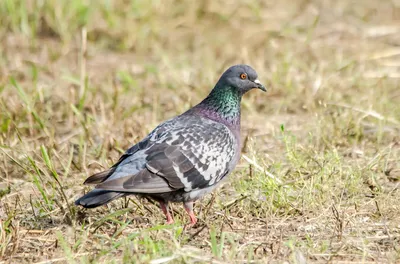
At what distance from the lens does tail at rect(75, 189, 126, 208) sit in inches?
179

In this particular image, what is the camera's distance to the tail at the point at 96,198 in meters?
4.54

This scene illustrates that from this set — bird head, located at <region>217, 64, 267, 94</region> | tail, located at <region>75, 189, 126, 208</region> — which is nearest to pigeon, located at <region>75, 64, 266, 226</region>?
tail, located at <region>75, 189, 126, 208</region>

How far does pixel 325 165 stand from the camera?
211 inches

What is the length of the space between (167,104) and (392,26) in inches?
137

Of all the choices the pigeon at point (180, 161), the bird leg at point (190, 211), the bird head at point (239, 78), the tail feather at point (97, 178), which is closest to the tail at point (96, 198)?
the pigeon at point (180, 161)

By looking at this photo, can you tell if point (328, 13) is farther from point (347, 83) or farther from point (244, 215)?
point (244, 215)

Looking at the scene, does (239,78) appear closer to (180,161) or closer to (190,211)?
(180,161)

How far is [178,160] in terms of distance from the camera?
495 cm

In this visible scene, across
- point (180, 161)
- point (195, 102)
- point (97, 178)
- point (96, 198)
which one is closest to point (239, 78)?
point (180, 161)

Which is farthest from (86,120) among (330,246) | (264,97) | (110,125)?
(330,246)

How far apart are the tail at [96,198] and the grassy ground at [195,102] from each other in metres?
0.11

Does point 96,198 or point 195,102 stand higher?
point 96,198

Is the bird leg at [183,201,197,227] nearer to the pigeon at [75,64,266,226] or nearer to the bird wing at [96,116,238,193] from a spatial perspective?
the pigeon at [75,64,266,226]

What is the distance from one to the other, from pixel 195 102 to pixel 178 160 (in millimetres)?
2483
